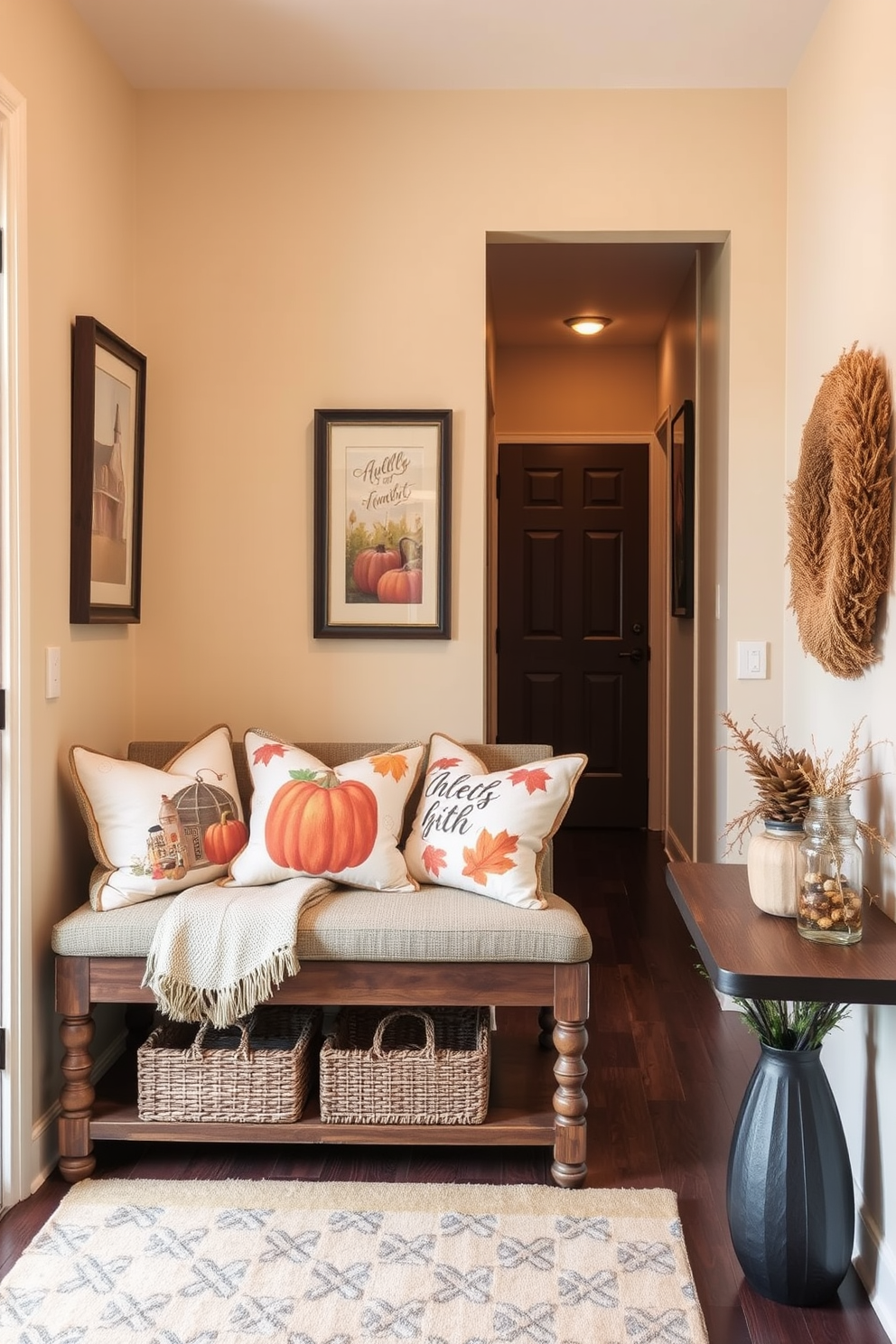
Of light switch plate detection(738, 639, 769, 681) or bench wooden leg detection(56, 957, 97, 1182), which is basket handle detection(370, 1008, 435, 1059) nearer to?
bench wooden leg detection(56, 957, 97, 1182)

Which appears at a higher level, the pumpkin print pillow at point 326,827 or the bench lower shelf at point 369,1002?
the pumpkin print pillow at point 326,827

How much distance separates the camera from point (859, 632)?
7.05 feet

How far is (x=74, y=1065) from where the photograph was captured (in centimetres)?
240

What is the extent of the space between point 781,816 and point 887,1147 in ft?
2.02

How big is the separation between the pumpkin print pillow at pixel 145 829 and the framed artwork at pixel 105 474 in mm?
388

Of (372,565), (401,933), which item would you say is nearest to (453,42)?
(372,565)

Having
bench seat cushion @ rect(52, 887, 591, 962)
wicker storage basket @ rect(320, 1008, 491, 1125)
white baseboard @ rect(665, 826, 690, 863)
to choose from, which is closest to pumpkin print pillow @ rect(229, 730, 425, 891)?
bench seat cushion @ rect(52, 887, 591, 962)

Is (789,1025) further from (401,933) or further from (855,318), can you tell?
(855,318)

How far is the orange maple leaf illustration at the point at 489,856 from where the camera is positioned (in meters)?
2.48

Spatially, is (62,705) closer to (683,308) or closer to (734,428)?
(734,428)

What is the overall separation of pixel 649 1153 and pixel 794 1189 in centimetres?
60

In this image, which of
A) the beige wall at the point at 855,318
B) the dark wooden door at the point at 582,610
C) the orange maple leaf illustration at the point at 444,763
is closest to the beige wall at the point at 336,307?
the beige wall at the point at 855,318

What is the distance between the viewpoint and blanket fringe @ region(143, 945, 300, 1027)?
2307mm

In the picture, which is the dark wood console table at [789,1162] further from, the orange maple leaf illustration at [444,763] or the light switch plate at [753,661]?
the light switch plate at [753,661]
